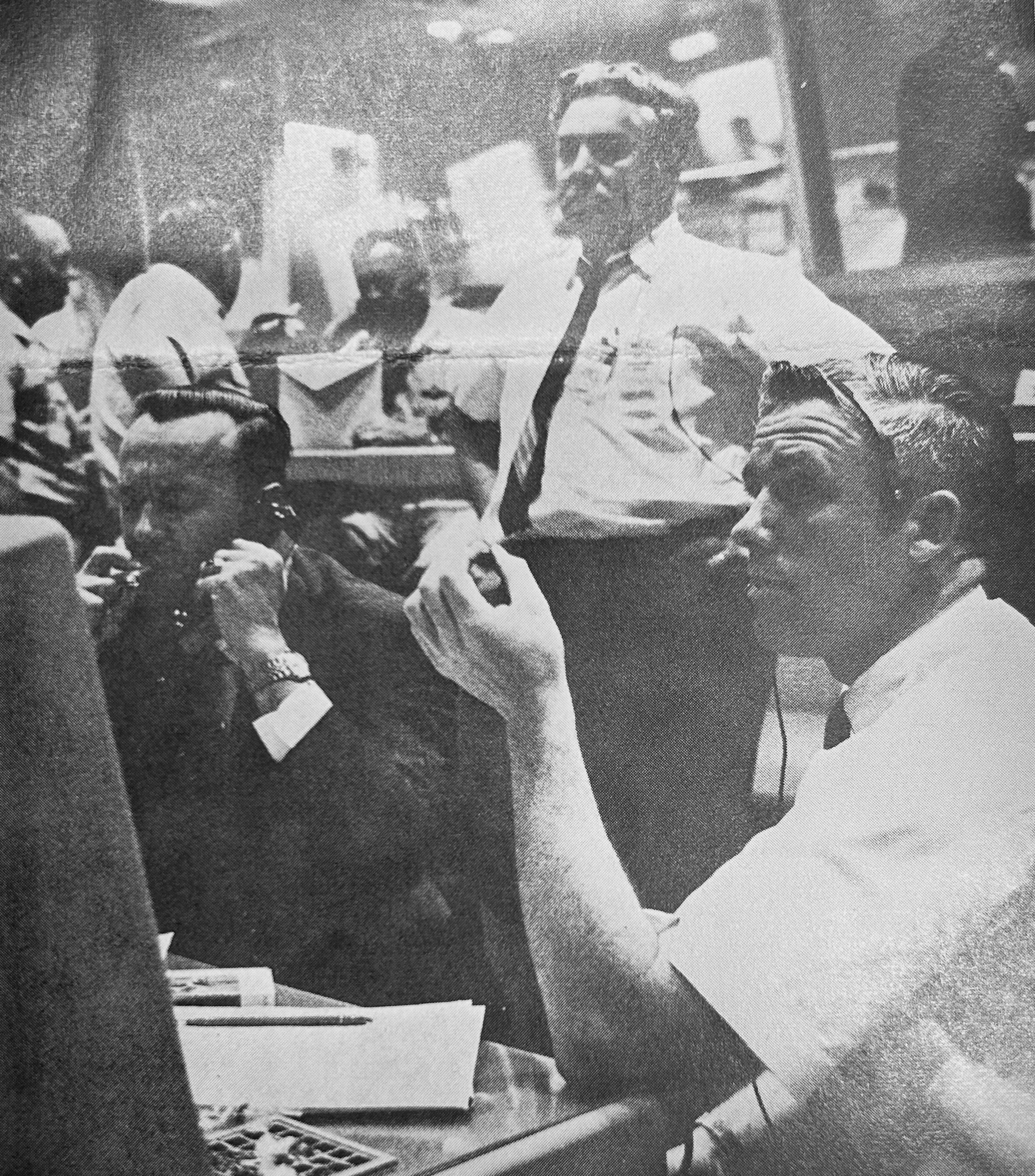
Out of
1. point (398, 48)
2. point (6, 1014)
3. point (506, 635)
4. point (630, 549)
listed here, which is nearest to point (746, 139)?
point (398, 48)

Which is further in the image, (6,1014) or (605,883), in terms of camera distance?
(605,883)

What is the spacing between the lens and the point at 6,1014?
59.8 inches

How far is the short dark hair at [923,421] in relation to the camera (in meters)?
1.88

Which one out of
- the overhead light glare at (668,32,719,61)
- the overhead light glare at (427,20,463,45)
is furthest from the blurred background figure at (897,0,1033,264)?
the overhead light glare at (427,20,463,45)

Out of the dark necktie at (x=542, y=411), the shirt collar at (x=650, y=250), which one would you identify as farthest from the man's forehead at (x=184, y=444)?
the shirt collar at (x=650, y=250)

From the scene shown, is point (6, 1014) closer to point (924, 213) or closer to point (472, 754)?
point (472, 754)

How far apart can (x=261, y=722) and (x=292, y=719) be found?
0.20 ft

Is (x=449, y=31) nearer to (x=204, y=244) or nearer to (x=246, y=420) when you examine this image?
(x=204, y=244)

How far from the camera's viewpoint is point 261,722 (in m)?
1.89

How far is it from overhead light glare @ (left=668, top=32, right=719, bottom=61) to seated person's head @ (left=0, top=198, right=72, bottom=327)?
1.23 m

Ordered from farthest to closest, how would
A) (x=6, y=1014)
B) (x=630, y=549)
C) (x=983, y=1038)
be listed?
(x=630, y=549), (x=983, y=1038), (x=6, y=1014)

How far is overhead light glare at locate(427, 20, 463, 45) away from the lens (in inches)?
74.9

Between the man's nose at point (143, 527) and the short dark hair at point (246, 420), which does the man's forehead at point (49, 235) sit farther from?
the man's nose at point (143, 527)

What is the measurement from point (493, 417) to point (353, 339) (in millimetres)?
314
